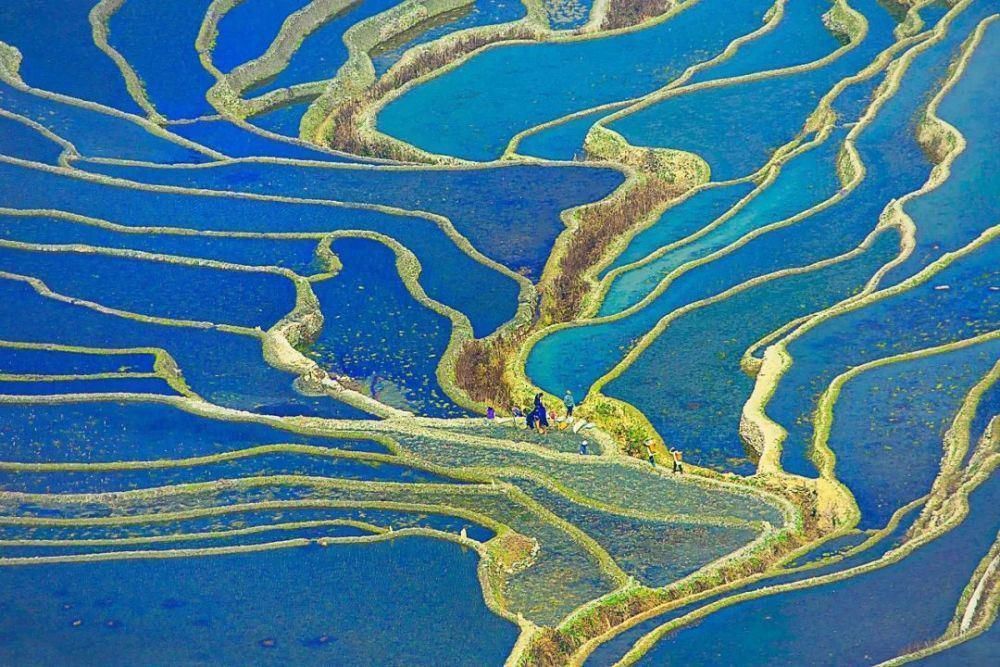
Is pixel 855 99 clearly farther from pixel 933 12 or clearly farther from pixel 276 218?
pixel 276 218

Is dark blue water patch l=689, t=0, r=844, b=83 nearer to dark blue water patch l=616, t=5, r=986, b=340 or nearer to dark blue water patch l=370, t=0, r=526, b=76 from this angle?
dark blue water patch l=616, t=5, r=986, b=340

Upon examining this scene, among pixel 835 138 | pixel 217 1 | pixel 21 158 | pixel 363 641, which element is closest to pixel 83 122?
pixel 21 158

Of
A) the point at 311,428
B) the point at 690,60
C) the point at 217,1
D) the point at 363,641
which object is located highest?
the point at 217,1

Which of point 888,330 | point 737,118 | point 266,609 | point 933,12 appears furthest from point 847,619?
point 933,12

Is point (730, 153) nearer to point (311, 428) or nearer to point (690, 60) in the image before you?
point (690, 60)

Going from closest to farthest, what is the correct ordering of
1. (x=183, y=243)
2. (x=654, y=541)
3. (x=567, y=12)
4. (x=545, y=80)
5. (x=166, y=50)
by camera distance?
(x=654, y=541) → (x=183, y=243) → (x=545, y=80) → (x=166, y=50) → (x=567, y=12)

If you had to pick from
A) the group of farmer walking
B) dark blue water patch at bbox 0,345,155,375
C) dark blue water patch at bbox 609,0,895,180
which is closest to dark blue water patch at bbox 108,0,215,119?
dark blue water patch at bbox 609,0,895,180
